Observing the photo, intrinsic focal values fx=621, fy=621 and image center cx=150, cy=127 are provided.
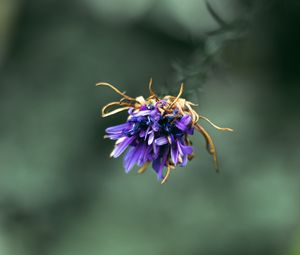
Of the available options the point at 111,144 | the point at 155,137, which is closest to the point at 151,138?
the point at 155,137

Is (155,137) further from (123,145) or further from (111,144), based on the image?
(111,144)

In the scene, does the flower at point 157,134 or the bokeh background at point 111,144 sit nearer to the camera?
the flower at point 157,134

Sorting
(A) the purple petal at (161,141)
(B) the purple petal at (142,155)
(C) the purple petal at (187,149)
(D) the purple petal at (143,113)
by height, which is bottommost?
(B) the purple petal at (142,155)

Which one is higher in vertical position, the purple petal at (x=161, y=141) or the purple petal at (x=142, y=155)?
the purple petal at (x=161, y=141)

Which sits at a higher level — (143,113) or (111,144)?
(111,144)

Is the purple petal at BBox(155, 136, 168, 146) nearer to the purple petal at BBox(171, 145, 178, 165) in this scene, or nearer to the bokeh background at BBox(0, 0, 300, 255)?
the purple petal at BBox(171, 145, 178, 165)

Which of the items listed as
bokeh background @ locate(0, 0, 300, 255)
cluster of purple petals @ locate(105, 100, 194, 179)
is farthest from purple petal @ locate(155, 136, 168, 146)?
bokeh background @ locate(0, 0, 300, 255)

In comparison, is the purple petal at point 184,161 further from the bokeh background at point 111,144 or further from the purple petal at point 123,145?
the bokeh background at point 111,144

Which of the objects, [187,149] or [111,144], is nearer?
[187,149]

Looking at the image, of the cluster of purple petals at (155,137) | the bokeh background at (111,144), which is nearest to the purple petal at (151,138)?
the cluster of purple petals at (155,137)
